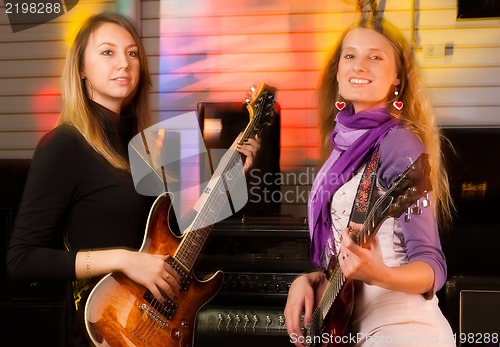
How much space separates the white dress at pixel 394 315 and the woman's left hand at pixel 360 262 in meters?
0.14

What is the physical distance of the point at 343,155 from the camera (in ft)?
6.51

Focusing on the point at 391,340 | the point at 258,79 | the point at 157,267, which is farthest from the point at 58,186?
the point at 258,79

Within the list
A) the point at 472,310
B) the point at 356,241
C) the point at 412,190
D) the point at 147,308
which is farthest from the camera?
the point at 472,310

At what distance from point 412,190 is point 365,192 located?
28 centimetres

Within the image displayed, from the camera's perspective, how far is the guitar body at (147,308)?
2.03m

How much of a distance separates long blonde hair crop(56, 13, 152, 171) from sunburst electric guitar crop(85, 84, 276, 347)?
0.22m

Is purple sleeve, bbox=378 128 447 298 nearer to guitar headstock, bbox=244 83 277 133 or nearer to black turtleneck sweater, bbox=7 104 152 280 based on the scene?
guitar headstock, bbox=244 83 277 133

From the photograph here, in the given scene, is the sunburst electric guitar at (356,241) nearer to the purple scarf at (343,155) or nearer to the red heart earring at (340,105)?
the purple scarf at (343,155)

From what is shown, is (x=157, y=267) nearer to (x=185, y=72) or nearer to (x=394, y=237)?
(x=394, y=237)

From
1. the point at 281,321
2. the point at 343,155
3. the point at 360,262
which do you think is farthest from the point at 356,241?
the point at 281,321

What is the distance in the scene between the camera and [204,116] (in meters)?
3.21

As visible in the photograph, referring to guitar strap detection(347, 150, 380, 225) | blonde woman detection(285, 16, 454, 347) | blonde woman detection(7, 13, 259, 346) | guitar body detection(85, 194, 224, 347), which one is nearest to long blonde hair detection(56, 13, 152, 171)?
blonde woman detection(7, 13, 259, 346)

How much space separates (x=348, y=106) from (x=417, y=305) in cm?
60

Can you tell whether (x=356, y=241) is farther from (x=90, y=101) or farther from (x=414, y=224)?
(x=90, y=101)
